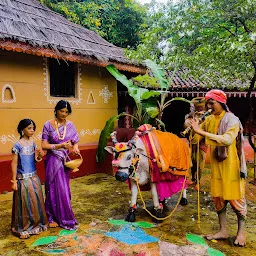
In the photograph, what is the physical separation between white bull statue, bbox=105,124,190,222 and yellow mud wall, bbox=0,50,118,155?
3.25 meters

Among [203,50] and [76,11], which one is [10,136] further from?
[76,11]

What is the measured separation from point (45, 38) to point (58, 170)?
3.61m

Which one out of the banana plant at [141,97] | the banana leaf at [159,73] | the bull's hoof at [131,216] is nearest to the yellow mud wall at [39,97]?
the banana plant at [141,97]

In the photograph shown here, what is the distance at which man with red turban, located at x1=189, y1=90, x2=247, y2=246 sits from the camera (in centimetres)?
357

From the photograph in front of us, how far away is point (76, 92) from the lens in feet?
25.8

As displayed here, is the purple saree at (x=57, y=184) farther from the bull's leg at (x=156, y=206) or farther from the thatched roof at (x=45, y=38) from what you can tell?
the thatched roof at (x=45, y=38)

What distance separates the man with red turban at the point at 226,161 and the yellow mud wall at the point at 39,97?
4.54m

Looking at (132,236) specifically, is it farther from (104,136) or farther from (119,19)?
(119,19)

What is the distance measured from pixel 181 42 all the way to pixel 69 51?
2.80 m

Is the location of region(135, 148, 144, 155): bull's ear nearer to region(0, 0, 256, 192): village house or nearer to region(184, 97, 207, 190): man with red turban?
region(184, 97, 207, 190): man with red turban

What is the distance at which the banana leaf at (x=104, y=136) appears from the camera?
283 inches

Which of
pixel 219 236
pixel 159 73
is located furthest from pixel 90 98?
pixel 219 236

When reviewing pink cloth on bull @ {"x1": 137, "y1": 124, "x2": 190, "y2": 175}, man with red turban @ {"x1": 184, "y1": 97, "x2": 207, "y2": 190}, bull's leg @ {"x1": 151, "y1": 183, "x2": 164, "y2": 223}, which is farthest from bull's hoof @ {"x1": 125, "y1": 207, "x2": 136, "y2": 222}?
man with red turban @ {"x1": 184, "y1": 97, "x2": 207, "y2": 190}

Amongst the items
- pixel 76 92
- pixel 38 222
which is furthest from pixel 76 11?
pixel 38 222
